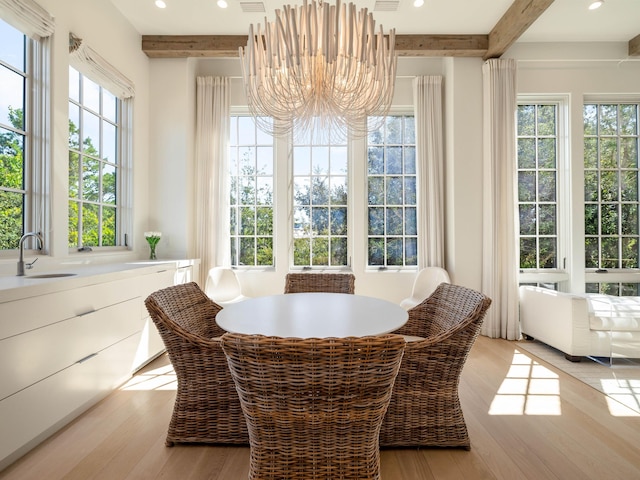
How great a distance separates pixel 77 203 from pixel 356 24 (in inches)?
108

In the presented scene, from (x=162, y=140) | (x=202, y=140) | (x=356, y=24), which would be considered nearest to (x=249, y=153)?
(x=202, y=140)

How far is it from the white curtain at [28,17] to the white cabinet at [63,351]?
5.95 feet

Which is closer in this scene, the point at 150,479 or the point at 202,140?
the point at 150,479

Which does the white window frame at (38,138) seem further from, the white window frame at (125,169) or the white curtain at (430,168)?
the white curtain at (430,168)

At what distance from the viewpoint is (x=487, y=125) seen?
3902mm

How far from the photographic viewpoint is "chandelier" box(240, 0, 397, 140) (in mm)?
1962

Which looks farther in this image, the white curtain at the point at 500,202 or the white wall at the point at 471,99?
the white wall at the point at 471,99

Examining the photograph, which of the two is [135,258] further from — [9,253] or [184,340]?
[184,340]

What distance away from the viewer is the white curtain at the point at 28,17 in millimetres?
2236

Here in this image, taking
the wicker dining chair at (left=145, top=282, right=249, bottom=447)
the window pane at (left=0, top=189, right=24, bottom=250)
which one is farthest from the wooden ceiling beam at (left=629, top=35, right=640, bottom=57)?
the window pane at (left=0, top=189, right=24, bottom=250)

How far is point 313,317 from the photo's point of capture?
1721 mm

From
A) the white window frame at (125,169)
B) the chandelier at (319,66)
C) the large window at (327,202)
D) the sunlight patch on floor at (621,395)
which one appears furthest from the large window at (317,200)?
the sunlight patch on floor at (621,395)

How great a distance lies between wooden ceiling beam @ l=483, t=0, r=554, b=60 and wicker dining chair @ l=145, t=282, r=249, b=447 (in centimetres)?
379

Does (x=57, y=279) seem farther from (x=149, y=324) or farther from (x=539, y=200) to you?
(x=539, y=200)
